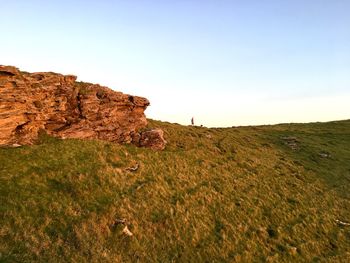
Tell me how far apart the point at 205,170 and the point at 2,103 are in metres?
19.8

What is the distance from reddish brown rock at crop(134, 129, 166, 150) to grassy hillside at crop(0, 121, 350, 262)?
1087 millimetres

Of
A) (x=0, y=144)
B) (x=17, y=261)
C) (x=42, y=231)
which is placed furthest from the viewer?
(x=0, y=144)

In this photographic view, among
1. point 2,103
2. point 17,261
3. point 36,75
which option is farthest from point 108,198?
point 36,75

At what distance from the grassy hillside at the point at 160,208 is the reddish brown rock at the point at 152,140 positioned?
1.09 meters

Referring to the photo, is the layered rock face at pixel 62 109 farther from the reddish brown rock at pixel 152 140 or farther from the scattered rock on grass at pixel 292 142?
the scattered rock on grass at pixel 292 142

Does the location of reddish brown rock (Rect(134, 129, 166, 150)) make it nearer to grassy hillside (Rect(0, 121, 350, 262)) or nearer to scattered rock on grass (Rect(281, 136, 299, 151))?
grassy hillside (Rect(0, 121, 350, 262))

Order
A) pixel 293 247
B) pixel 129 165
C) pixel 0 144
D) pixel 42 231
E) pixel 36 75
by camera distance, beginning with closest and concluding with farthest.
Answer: pixel 42 231 < pixel 293 247 < pixel 0 144 < pixel 129 165 < pixel 36 75

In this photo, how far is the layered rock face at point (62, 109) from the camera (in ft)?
95.8

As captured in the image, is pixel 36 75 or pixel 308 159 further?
pixel 308 159

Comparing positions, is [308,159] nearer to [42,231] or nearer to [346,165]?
[346,165]

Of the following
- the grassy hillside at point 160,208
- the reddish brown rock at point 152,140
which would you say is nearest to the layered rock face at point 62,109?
the reddish brown rock at point 152,140

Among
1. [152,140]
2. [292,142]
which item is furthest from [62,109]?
[292,142]

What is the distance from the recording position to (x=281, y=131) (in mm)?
66688

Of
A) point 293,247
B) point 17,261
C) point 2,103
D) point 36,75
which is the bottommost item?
point 293,247
